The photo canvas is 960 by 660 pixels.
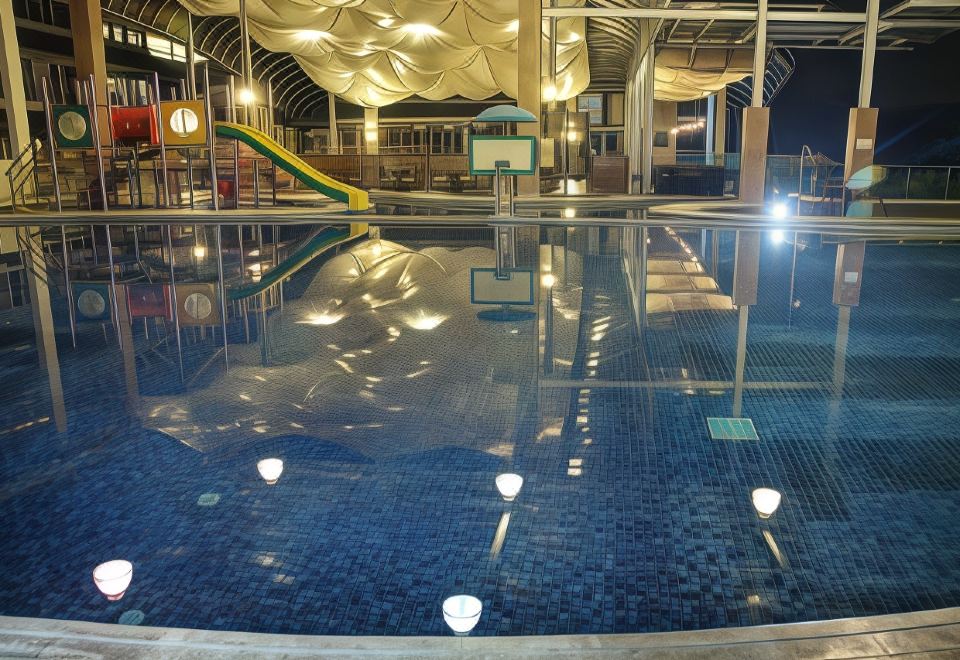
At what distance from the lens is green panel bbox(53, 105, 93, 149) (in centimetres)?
1505

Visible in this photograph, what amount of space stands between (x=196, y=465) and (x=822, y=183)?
1601 centimetres

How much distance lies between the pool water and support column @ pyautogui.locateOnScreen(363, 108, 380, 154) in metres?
35.3

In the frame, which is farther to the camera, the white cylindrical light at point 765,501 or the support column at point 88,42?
the support column at point 88,42

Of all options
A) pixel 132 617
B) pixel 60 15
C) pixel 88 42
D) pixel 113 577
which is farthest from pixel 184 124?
pixel 132 617

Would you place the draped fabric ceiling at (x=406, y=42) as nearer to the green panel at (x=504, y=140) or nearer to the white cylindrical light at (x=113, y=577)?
the green panel at (x=504, y=140)

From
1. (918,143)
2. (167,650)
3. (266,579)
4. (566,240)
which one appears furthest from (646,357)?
(918,143)

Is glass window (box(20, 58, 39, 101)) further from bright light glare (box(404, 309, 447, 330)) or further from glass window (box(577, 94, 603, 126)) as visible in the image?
glass window (box(577, 94, 603, 126))

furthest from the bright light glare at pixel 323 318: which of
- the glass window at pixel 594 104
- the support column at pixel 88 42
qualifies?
the glass window at pixel 594 104

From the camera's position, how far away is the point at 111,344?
5168 mm

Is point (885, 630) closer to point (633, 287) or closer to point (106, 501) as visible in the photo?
point (106, 501)

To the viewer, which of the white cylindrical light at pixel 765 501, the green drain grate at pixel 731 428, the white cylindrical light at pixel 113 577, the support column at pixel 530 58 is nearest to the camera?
the white cylindrical light at pixel 113 577

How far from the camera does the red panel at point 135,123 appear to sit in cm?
1512

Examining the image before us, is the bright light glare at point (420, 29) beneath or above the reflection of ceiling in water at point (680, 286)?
above

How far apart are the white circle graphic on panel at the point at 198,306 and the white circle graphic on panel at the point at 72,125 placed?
10146 mm
